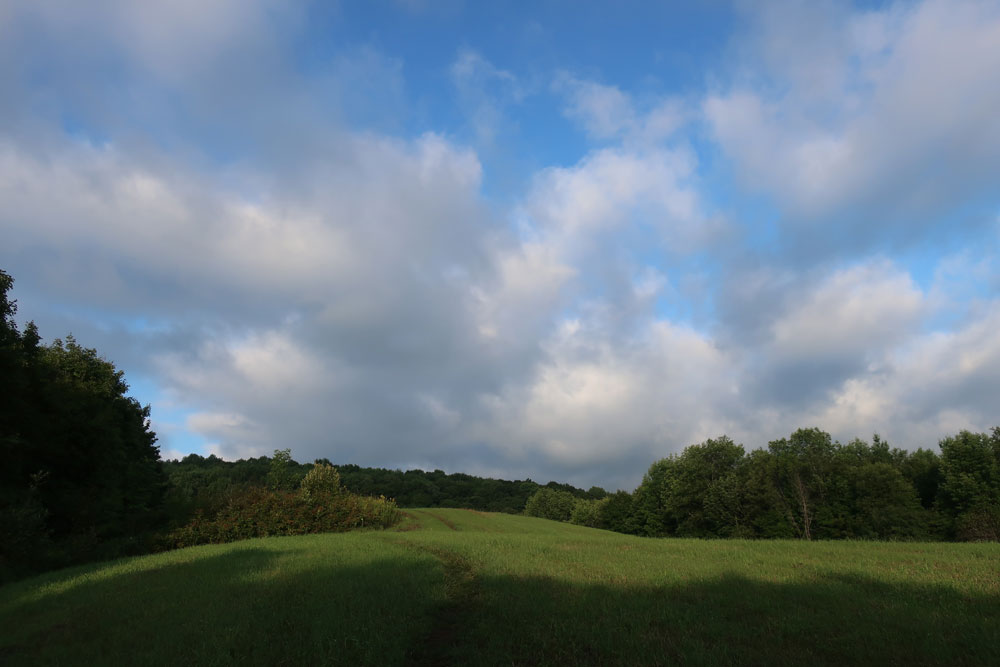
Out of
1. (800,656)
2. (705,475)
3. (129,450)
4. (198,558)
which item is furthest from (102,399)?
(705,475)

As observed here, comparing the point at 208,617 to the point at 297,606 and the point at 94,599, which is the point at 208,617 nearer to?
the point at 297,606

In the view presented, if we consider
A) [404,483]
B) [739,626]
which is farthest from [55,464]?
[404,483]

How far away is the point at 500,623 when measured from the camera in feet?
32.9

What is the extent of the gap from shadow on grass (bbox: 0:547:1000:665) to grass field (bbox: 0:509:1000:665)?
0.15 ft

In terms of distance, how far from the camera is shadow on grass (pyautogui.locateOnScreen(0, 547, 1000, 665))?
26.3ft

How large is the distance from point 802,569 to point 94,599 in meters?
19.7

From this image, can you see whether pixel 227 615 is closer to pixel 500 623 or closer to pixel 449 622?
pixel 449 622

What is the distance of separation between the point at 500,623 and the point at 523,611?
91 centimetres

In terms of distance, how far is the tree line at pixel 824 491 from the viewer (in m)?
53.5

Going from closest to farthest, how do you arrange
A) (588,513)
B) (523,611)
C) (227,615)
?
(227,615) < (523,611) < (588,513)

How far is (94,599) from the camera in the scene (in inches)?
504

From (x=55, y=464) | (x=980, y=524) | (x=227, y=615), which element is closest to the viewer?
(x=227, y=615)

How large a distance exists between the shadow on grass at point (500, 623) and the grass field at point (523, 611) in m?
0.05

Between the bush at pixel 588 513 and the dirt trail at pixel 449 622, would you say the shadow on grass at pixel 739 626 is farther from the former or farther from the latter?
the bush at pixel 588 513
